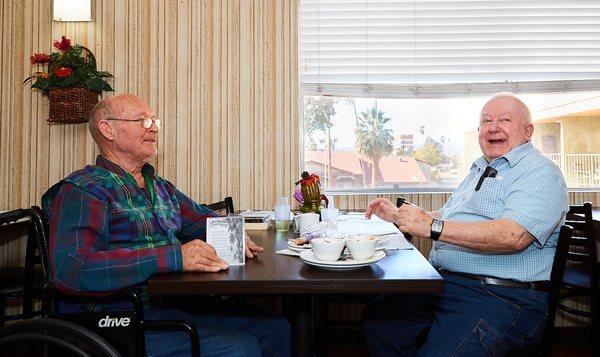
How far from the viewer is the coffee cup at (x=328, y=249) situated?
1.17m

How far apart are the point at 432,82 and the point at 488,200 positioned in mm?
1647

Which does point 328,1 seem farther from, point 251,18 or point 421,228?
point 421,228

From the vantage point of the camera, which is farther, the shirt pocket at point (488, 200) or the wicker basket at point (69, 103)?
the wicker basket at point (69, 103)

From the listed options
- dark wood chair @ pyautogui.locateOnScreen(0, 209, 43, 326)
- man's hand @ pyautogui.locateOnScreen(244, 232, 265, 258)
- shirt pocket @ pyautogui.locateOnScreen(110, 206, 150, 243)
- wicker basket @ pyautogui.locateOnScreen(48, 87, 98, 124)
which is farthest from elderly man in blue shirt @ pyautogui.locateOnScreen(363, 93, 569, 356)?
wicker basket @ pyautogui.locateOnScreen(48, 87, 98, 124)

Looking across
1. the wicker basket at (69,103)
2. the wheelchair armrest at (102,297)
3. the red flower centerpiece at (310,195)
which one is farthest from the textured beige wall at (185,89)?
the wheelchair armrest at (102,297)

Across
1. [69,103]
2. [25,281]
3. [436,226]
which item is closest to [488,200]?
[436,226]

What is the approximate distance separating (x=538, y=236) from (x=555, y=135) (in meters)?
2.04

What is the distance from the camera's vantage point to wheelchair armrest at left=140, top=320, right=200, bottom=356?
1.15 meters

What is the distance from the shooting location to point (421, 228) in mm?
1417

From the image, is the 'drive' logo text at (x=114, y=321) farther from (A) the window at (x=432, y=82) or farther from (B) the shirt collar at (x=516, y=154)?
(A) the window at (x=432, y=82)

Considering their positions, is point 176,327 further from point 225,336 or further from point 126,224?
point 126,224

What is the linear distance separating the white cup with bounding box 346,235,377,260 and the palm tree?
1967mm

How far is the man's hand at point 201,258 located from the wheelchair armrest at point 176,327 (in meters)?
0.14

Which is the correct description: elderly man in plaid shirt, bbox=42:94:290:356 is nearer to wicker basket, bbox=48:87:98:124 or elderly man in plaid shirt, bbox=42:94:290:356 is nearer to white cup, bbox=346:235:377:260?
white cup, bbox=346:235:377:260
